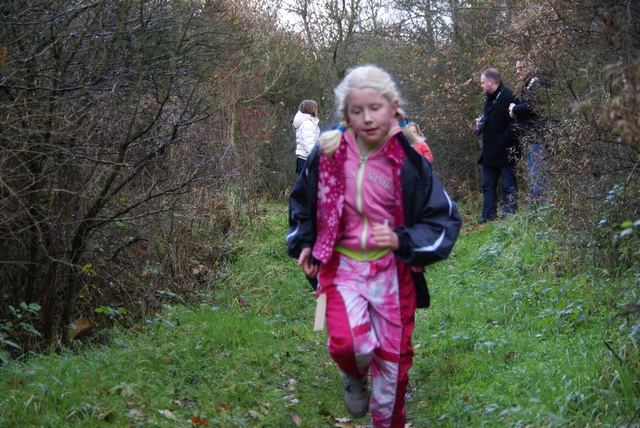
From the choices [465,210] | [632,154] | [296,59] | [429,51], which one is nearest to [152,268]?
[632,154]

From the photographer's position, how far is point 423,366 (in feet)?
18.8

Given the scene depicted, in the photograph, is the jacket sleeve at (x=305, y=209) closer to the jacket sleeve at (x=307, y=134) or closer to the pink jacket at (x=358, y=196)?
the pink jacket at (x=358, y=196)

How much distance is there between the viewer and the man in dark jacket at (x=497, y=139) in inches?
412

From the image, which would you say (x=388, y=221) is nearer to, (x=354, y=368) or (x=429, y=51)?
(x=354, y=368)

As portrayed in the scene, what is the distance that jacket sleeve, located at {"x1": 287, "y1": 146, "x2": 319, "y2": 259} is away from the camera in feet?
13.1

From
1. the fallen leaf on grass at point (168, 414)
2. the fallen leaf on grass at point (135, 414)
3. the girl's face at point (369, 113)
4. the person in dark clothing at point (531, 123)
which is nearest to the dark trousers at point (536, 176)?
the person in dark clothing at point (531, 123)

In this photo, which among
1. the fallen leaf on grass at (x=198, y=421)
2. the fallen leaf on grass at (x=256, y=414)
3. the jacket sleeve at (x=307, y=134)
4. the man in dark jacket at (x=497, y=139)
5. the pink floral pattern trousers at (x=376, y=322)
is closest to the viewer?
the pink floral pattern trousers at (x=376, y=322)

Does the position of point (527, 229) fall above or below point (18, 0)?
below

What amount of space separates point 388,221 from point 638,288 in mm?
2132

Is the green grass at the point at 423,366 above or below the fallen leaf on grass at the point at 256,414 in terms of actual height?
above

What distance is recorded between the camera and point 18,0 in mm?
5566

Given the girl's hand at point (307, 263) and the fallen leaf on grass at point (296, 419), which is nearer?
the girl's hand at point (307, 263)

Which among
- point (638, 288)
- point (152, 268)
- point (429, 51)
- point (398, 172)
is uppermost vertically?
point (429, 51)

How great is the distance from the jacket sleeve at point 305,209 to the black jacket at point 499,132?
6877mm
